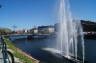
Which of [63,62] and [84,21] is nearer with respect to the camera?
[63,62]

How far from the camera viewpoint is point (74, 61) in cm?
2895

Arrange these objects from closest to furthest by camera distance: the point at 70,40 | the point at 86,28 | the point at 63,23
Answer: the point at 63,23, the point at 70,40, the point at 86,28

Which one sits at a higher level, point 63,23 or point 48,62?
point 63,23

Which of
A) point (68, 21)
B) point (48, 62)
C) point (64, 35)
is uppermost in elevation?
point (68, 21)

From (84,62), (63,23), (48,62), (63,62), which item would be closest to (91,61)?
(84,62)

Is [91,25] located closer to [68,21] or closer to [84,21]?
[84,21]

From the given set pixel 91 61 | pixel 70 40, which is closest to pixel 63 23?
pixel 70 40

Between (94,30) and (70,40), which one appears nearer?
(70,40)

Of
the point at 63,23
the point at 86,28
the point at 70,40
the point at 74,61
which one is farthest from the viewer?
the point at 86,28

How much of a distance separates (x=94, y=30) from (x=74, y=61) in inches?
5087

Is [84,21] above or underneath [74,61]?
above

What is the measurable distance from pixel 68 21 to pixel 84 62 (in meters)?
20.3

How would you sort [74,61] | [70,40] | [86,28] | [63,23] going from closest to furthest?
[74,61], [63,23], [70,40], [86,28]

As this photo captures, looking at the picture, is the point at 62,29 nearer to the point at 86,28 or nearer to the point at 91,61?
the point at 91,61
